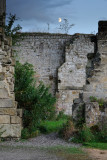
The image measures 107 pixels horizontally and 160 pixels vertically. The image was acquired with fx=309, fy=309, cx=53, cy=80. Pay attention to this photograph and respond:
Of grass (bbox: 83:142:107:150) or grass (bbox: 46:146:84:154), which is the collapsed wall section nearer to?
grass (bbox: 83:142:107:150)

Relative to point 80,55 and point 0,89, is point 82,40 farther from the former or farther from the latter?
point 0,89

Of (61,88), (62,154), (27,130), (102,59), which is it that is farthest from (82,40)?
(62,154)

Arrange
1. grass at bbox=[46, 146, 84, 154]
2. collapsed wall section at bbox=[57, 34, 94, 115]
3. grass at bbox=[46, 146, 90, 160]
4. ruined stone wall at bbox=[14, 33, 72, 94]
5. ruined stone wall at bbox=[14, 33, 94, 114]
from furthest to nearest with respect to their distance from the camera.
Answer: ruined stone wall at bbox=[14, 33, 72, 94] < ruined stone wall at bbox=[14, 33, 94, 114] < collapsed wall section at bbox=[57, 34, 94, 115] < grass at bbox=[46, 146, 84, 154] < grass at bbox=[46, 146, 90, 160]

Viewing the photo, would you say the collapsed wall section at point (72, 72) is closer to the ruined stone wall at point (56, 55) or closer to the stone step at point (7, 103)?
the ruined stone wall at point (56, 55)

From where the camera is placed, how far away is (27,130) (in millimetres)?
10164

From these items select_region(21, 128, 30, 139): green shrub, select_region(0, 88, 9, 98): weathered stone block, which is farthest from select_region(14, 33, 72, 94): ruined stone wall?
select_region(0, 88, 9, 98): weathered stone block

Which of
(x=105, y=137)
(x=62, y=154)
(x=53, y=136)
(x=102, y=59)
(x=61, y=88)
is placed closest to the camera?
(x=62, y=154)

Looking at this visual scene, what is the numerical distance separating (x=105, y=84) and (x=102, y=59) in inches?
34.1

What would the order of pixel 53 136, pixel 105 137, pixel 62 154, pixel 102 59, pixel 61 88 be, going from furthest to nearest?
pixel 61 88, pixel 102 59, pixel 53 136, pixel 105 137, pixel 62 154

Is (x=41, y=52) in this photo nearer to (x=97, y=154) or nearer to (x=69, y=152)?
(x=69, y=152)

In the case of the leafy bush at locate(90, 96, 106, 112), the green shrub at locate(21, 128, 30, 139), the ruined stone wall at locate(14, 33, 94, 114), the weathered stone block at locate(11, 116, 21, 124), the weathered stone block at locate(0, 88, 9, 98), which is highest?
the ruined stone wall at locate(14, 33, 94, 114)

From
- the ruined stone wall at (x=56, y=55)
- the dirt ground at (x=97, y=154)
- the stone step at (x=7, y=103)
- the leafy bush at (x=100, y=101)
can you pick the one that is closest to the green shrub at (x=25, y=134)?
the stone step at (x=7, y=103)

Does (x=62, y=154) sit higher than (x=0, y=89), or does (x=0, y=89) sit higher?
(x=0, y=89)

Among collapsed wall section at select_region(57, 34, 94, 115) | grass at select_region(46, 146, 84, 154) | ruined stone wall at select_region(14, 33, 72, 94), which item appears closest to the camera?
grass at select_region(46, 146, 84, 154)
